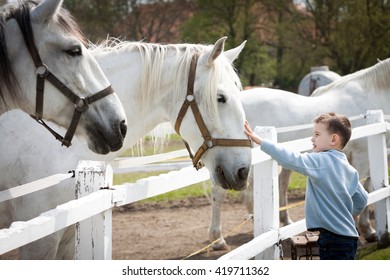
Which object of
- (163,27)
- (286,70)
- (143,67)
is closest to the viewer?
(143,67)

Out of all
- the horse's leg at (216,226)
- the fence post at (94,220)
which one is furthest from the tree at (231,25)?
the fence post at (94,220)

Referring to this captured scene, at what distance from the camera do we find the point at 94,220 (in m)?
2.48

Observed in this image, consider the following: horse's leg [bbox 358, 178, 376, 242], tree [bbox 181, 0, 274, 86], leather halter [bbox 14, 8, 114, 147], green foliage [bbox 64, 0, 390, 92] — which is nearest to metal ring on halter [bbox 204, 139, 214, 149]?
leather halter [bbox 14, 8, 114, 147]

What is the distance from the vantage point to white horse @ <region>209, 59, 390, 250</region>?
6.30 m

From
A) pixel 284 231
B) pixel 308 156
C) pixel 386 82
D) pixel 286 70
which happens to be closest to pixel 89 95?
pixel 308 156

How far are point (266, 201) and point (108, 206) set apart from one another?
4.64 ft

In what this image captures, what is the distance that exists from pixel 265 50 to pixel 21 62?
22.9m

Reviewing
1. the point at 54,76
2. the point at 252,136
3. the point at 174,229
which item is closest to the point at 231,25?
the point at 174,229

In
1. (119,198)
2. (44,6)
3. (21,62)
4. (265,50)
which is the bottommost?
(119,198)

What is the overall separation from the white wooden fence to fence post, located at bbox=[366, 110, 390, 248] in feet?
1.52

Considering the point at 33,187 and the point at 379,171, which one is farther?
the point at 379,171

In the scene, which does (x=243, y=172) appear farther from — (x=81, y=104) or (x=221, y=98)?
(x=81, y=104)
